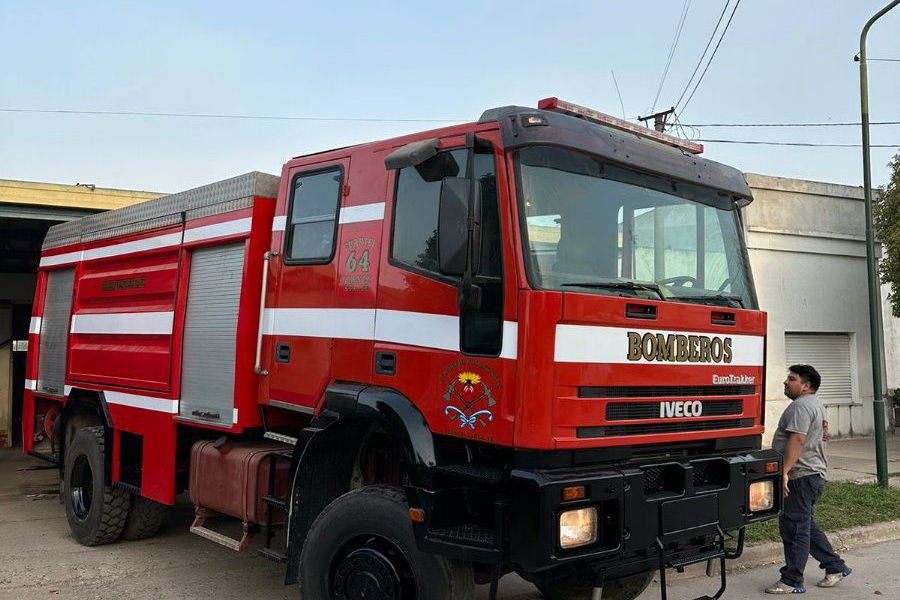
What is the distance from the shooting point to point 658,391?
4.08 metres

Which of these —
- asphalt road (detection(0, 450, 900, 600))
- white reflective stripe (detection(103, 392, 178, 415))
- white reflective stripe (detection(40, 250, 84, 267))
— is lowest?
asphalt road (detection(0, 450, 900, 600))

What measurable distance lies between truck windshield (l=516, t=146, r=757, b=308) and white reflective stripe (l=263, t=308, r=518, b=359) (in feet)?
1.65

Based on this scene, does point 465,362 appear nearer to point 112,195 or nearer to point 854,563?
point 854,563

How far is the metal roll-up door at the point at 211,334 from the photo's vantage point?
18.0ft

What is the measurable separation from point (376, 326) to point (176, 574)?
124 inches

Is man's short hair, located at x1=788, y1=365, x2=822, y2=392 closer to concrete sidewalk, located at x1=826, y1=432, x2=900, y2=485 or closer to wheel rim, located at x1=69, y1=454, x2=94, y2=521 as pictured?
concrete sidewalk, located at x1=826, y1=432, x2=900, y2=485

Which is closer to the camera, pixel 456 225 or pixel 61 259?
pixel 456 225

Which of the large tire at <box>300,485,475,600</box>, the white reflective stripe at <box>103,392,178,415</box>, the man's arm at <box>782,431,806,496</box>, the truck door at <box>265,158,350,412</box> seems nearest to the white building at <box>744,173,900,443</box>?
the man's arm at <box>782,431,806,496</box>

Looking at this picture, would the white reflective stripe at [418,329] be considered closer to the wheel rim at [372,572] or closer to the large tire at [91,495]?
the wheel rim at [372,572]

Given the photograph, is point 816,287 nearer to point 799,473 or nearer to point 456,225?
point 799,473

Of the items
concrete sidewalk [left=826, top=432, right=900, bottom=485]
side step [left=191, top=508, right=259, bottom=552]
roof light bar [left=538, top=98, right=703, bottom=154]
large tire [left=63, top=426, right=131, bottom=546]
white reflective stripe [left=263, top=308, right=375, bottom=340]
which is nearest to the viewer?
roof light bar [left=538, top=98, right=703, bottom=154]

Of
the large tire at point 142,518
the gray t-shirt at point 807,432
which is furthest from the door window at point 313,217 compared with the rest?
the gray t-shirt at point 807,432

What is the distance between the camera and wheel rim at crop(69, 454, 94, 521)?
7148 mm

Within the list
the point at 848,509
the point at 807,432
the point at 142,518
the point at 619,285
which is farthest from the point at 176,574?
the point at 848,509
